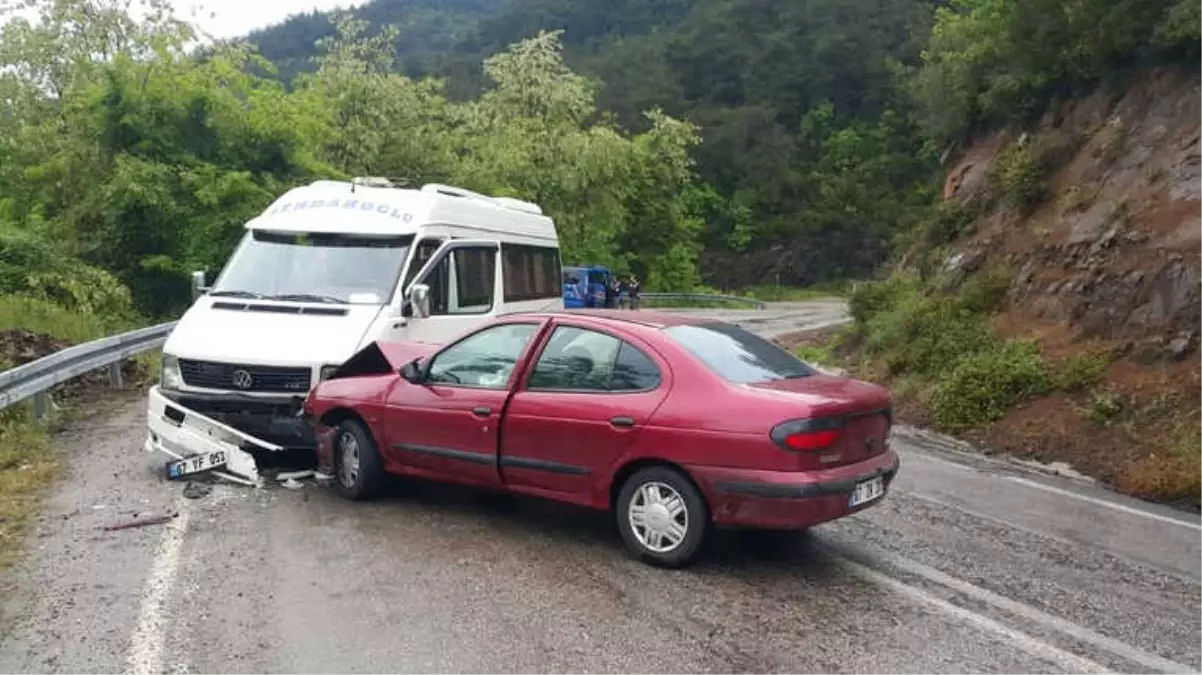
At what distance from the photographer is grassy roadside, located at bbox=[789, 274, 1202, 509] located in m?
9.59

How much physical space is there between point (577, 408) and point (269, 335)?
3.28 m

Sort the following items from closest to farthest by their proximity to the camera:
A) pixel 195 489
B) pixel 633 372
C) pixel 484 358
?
pixel 633 372 < pixel 484 358 < pixel 195 489

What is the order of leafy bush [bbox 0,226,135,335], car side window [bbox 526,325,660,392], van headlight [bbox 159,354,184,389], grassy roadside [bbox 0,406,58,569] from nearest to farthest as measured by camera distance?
car side window [bbox 526,325,660,392]
grassy roadside [bbox 0,406,58,569]
van headlight [bbox 159,354,184,389]
leafy bush [bbox 0,226,135,335]

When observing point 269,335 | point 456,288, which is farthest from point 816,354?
point 269,335

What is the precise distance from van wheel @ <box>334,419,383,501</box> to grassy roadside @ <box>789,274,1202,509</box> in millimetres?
6420

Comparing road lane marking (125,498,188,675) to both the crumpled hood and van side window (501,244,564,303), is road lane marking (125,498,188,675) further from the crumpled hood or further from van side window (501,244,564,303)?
van side window (501,244,564,303)

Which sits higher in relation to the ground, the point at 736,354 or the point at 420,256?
the point at 420,256

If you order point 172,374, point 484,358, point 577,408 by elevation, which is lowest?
point 172,374

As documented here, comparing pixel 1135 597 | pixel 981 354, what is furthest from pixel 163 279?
pixel 1135 597

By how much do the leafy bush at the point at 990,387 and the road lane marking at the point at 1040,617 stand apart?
5817mm

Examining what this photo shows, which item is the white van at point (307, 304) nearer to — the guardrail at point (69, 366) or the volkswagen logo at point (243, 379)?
the volkswagen logo at point (243, 379)

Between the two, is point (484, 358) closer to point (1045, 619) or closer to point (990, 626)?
point (990, 626)

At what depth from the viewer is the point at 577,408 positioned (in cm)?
642

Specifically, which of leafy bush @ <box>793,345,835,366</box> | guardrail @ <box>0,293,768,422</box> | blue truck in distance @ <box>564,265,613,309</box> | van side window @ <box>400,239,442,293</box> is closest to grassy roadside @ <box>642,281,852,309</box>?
blue truck in distance @ <box>564,265,613,309</box>
